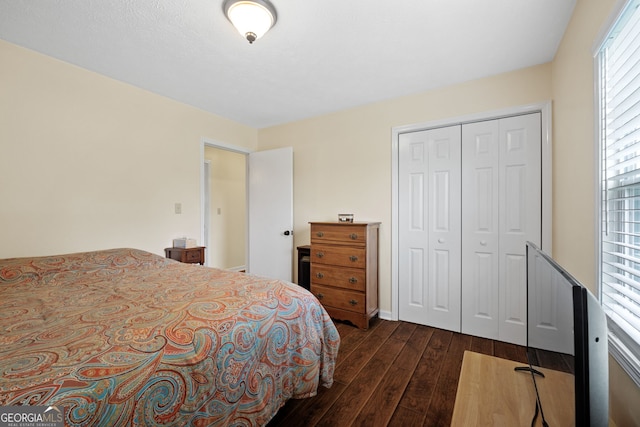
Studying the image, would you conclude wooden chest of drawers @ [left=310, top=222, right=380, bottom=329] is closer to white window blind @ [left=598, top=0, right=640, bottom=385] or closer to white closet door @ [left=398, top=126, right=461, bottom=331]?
white closet door @ [left=398, top=126, right=461, bottom=331]

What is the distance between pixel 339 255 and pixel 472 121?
6.12 feet

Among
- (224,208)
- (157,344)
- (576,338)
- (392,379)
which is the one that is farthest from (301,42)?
(224,208)

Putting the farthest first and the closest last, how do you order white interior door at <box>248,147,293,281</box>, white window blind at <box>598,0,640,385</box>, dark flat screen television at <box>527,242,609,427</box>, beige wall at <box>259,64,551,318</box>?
white interior door at <box>248,147,293,281</box>, beige wall at <box>259,64,551,318</box>, white window blind at <box>598,0,640,385</box>, dark flat screen television at <box>527,242,609,427</box>

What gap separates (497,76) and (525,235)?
147 centimetres

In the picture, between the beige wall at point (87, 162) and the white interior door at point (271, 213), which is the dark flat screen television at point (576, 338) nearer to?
the white interior door at point (271, 213)

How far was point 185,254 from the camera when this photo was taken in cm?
290

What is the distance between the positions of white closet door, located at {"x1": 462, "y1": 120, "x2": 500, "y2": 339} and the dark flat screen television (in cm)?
172

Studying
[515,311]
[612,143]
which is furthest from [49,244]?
[515,311]

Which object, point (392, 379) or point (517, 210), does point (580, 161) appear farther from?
point (392, 379)

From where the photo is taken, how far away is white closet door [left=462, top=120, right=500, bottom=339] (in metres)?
2.47

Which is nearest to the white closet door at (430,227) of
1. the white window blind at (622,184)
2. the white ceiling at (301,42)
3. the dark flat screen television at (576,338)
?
the white ceiling at (301,42)

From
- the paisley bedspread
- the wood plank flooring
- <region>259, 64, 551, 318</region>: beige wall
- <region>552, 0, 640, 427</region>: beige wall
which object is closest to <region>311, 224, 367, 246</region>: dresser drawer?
A: <region>259, 64, 551, 318</region>: beige wall

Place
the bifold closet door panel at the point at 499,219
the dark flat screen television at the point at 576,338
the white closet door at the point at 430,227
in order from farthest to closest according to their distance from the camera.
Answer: the white closet door at the point at 430,227, the bifold closet door panel at the point at 499,219, the dark flat screen television at the point at 576,338

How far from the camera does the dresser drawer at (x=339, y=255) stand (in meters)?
2.74
